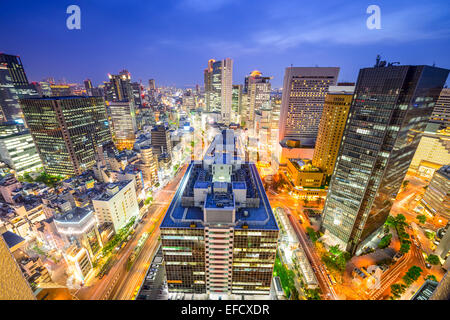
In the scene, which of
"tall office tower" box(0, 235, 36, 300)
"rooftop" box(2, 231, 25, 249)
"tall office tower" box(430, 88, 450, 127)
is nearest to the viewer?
"tall office tower" box(0, 235, 36, 300)

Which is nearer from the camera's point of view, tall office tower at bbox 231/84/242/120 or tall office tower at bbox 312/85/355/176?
tall office tower at bbox 312/85/355/176

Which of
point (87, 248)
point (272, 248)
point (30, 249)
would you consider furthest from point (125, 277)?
point (272, 248)

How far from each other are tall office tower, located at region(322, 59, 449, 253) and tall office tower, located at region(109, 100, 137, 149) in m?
106

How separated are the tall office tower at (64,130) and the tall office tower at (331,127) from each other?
91602 millimetres

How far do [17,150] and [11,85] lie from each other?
63.9 metres

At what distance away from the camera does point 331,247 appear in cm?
4459

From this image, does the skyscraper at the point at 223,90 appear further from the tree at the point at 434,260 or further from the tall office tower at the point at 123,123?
the tree at the point at 434,260

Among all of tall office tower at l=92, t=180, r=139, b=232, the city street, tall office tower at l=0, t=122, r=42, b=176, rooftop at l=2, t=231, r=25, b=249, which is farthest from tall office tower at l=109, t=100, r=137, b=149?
rooftop at l=2, t=231, r=25, b=249

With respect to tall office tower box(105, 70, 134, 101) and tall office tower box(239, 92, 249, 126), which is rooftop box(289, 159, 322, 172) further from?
tall office tower box(105, 70, 134, 101)

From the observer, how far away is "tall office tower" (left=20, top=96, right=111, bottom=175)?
226 ft

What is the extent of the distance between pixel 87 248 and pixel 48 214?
21.5 metres

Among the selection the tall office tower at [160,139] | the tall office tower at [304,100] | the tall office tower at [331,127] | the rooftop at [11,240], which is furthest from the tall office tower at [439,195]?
the rooftop at [11,240]

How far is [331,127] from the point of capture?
67.7 metres

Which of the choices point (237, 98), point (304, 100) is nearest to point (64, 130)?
point (304, 100)
